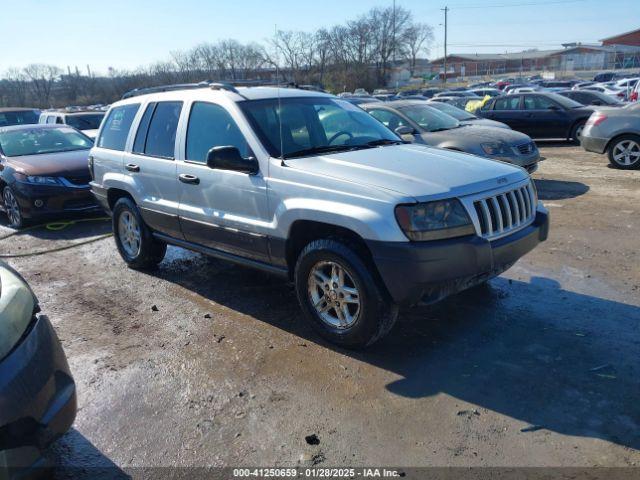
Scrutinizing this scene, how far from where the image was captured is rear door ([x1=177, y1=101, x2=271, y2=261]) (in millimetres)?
4328

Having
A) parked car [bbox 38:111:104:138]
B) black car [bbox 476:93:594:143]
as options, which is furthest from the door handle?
black car [bbox 476:93:594:143]

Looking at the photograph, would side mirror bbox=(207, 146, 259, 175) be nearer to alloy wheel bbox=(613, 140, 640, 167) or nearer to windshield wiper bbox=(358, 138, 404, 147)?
windshield wiper bbox=(358, 138, 404, 147)

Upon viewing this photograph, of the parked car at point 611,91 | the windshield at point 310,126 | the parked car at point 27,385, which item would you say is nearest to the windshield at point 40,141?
the windshield at point 310,126

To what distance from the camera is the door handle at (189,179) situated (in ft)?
15.7

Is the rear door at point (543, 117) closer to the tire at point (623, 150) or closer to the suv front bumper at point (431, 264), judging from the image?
the tire at point (623, 150)

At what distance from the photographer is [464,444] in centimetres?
291

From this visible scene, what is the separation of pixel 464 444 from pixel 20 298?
7.96 feet

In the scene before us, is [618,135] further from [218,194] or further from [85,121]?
[85,121]

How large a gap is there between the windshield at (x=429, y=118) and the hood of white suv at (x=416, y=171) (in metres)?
5.40

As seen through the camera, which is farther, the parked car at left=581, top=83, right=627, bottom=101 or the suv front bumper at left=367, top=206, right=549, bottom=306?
the parked car at left=581, top=83, right=627, bottom=101

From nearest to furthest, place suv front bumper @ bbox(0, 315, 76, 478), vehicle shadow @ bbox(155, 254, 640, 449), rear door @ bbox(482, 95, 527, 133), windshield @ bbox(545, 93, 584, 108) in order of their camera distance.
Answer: suv front bumper @ bbox(0, 315, 76, 478), vehicle shadow @ bbox(155, 254, 640, 449), windshield @ bbox(545, 93, 584, 108), rear door @ bbox(482, 95, 527, 133)

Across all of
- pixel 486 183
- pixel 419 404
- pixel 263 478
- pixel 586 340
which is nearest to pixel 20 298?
pixel 263 478

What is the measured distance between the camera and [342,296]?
3889 millimetres

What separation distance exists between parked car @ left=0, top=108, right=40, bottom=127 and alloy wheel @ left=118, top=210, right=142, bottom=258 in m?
12.3
